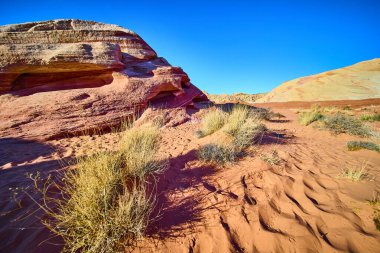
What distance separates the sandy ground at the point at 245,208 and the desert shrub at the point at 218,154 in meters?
0.17

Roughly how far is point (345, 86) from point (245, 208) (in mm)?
31145

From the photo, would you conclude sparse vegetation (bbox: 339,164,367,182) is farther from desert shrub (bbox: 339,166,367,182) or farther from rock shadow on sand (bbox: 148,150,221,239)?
rock shadow on sand (bbox: 148,150,221,239)

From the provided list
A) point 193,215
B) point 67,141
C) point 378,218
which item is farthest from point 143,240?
point 67,141

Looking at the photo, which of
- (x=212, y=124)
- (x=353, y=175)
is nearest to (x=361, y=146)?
(x=353, y=175)

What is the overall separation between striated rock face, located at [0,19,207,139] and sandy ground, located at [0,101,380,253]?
236cm

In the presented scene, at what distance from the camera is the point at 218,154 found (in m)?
3.63

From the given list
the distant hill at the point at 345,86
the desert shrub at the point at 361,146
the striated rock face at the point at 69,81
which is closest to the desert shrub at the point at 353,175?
the desert shrub at the point at 361,146

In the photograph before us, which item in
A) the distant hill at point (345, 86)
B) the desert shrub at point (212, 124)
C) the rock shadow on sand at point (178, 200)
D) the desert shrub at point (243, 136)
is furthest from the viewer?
the distant hill at point (345, 86)

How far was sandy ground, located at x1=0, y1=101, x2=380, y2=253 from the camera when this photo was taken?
6.02ft

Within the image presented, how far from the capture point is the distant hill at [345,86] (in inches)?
898

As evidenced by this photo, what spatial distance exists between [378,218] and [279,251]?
4.26 feet

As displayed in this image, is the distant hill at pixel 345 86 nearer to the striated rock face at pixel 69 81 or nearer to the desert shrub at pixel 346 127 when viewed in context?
the desert shrub at pixel 346 127

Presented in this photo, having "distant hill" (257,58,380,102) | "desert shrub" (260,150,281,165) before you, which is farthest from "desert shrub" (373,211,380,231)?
"distant hill" (257,58,380,102)

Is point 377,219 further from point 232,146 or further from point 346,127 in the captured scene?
point 346,127
